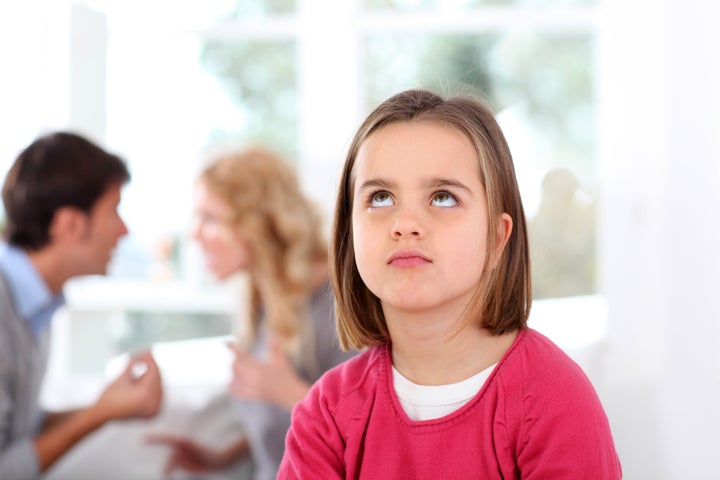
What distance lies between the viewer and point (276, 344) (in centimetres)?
218

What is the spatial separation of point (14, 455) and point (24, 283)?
417 mm

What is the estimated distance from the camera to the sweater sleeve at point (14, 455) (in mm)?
2039

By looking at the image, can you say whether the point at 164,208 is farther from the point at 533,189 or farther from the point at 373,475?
the point at 373,475

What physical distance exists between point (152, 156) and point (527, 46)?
151cm

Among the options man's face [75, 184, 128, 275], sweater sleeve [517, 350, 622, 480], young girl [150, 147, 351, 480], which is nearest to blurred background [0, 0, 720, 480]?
young girl [150, 147, 351, 480]

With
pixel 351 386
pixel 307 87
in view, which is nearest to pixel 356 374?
pixel 351 386

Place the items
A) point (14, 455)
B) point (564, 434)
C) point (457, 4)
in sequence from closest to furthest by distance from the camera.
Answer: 1. point (564, 434)
2. point (14, 455)
3. point (457, 4)

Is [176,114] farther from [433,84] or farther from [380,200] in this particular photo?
[380,200]

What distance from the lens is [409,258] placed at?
1.02 meters

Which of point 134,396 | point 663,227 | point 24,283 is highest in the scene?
point 663,227

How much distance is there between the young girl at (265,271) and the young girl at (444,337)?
118 cm

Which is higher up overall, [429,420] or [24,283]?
[429,420]

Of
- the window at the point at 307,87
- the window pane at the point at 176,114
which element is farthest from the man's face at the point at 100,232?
the window pane at the point at 176,114

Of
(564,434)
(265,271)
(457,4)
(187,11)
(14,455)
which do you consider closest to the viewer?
(564,434)
